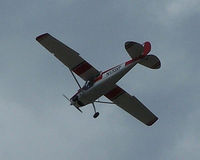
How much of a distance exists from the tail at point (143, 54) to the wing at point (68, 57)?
10.8 feet

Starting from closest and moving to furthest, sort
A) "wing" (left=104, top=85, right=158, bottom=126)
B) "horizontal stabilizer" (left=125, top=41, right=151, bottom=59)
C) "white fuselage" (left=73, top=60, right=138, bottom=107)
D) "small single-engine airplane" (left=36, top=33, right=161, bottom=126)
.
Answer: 1. "horizontal stabilizer" (left=125, top=41, right=151, bottom=59)
2. "small single-engine airplane" (left=36, top=33, right=161, bottom=126)
3. "white fuselage" (left=73, top=60, right=138, bottom=107)
4. "wing" (left=104, top=85, right=158, bottom=126)

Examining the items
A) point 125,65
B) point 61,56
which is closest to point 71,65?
point 61,56

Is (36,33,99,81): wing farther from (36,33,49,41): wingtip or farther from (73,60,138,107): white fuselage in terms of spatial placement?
(73,60,138,107): white fuselage

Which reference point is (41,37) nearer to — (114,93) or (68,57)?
(68,57)

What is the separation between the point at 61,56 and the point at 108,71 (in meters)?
2.90

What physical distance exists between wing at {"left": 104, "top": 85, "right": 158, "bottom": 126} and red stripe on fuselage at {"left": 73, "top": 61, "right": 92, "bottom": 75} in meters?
2.56

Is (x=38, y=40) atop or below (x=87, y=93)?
atop

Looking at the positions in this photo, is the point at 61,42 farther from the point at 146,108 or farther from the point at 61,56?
the point at 146,108

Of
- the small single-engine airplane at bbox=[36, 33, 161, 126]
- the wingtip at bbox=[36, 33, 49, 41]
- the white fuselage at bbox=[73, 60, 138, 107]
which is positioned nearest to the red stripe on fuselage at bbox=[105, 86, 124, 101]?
the small single-engine airplane at bbox=[36, 33, 161, 126]

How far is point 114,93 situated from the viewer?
4322cm

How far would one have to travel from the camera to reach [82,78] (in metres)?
41.7

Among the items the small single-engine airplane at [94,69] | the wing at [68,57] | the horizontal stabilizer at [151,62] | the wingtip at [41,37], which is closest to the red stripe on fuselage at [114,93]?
the small single-engine airplane at [94,69]

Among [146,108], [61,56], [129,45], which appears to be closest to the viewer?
[129,45]

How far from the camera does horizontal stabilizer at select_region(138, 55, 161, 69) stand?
38969 mm
